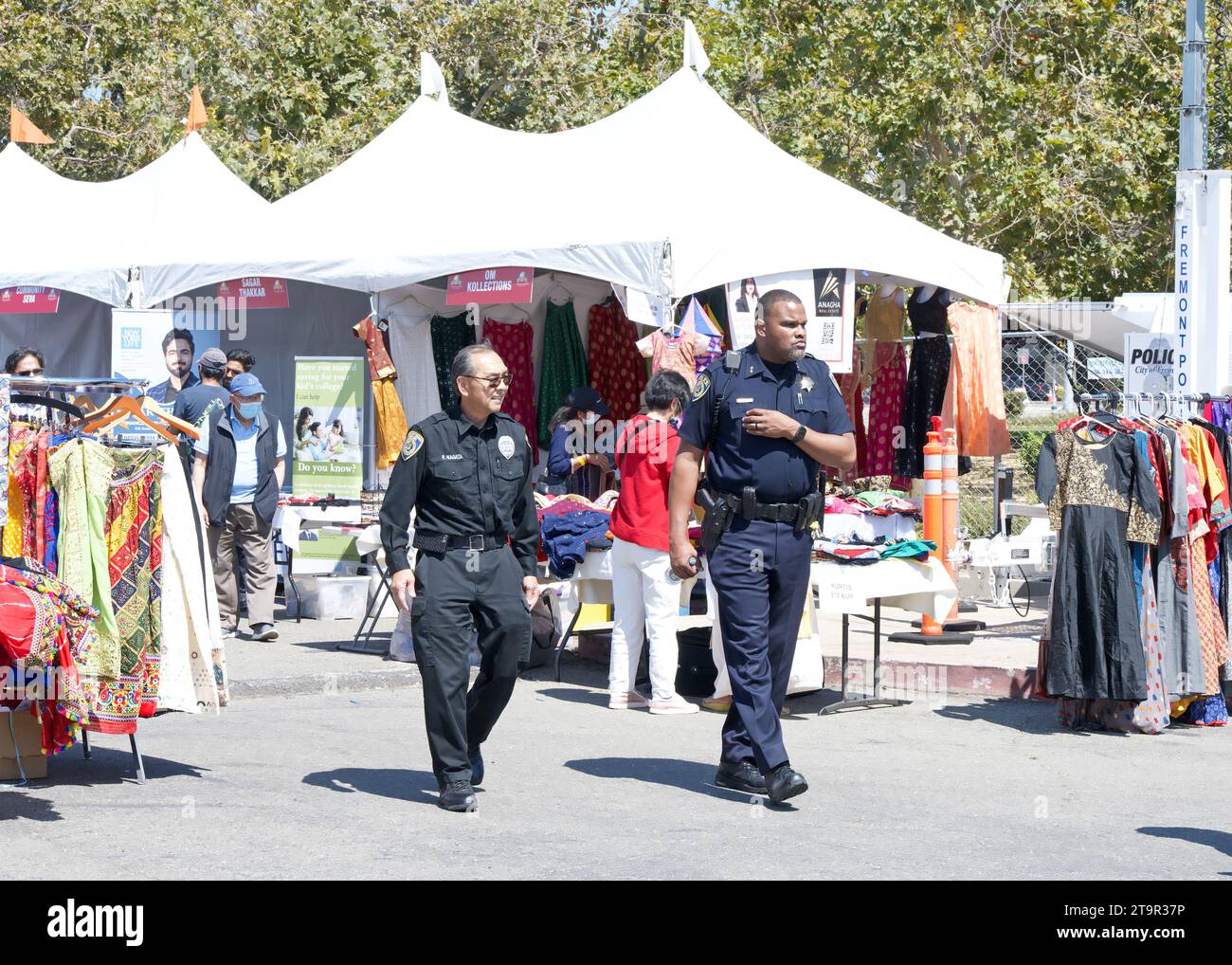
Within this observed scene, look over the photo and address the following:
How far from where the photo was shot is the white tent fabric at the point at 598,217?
42.8ft

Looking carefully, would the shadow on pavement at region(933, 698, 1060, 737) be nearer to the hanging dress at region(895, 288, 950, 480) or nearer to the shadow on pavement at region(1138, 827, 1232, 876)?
the shadow on pavement at region(1138, 827, 1232, 876)

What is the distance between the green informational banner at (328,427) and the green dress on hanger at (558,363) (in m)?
1.84

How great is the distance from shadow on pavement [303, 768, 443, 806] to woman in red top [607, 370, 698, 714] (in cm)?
220

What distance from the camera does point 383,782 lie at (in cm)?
776

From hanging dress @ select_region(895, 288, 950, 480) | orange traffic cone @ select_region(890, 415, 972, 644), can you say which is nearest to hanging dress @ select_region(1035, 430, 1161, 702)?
orange traffic cone @ select_region(890, 415, 972, 644)

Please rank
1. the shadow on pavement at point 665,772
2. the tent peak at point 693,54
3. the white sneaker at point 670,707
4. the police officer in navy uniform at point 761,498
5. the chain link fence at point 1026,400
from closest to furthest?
the police officer in navy uniform at point 761,498
the shadow on pavement at point 665,772
the white sneaker at point 670,707
the tent peak at point 693,54
the chain link fence at point 1026,400

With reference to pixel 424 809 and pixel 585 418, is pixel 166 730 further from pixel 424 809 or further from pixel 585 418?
pixel 585 418

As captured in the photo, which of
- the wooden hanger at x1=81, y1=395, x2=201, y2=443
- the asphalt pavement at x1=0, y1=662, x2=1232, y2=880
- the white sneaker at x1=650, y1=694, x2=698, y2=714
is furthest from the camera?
the white sneaker at x1=650, y1=694, x2=698, y2=714

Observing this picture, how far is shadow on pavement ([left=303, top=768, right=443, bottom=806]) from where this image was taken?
24.4 ft

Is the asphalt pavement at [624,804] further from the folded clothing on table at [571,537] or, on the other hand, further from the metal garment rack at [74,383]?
the metal garment rack at [74,383]

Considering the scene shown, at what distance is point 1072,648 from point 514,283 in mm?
6186

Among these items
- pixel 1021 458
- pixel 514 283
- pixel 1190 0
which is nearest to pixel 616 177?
pixel 514 283

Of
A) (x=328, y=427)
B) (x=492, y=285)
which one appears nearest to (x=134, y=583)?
(x=492, y=285)

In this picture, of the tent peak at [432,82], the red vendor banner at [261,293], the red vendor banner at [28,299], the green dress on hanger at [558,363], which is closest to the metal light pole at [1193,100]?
the green dress on hanger at [558,363]
